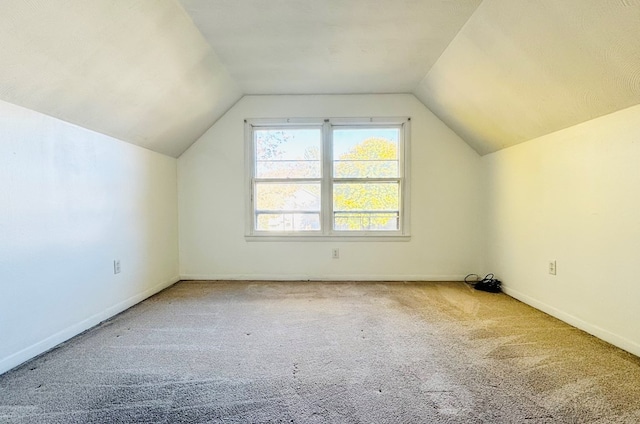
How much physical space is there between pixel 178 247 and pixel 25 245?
199cm

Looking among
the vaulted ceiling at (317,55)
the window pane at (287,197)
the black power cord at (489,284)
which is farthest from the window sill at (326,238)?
the vaulted ceiling at (317,55)

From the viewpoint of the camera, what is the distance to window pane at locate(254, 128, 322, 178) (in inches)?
153

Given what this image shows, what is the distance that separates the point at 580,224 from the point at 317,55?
2.58m

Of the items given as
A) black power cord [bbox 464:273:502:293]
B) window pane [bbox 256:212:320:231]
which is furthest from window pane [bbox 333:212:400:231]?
black power cord [bbox 464:273:502:293]

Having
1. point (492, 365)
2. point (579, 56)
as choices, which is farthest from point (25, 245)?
point (579, 56)

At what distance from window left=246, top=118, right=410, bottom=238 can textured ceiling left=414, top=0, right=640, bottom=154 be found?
104 centimetres

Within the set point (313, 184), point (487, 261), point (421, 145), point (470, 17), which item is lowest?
point (487, 261)

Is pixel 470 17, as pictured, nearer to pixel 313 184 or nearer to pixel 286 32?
pixel 286 32

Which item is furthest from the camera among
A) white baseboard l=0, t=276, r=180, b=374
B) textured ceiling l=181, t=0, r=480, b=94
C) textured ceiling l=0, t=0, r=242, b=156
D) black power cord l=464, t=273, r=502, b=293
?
black power cord l=464, t=273, r=502, b=293

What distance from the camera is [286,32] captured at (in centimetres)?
238

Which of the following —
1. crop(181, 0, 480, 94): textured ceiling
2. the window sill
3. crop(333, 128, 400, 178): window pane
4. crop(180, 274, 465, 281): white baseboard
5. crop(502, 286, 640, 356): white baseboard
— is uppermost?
crop(181, 0, 480, 94): textured ceiling

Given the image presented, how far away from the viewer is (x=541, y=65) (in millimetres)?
2078

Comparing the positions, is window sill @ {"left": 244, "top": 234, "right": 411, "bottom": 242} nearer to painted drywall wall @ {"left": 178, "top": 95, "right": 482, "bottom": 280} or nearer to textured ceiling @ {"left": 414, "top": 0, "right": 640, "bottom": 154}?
painted drywall wall @ {"left": 178, "top": 95, "right": 482, "bottom": 280}

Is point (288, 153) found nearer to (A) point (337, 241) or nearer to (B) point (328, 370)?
(A) point (337, 241)
